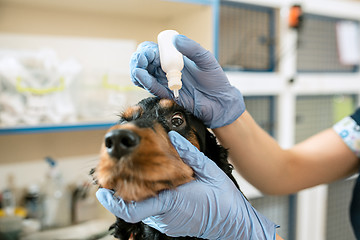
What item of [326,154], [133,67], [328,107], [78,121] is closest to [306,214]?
[328,107]

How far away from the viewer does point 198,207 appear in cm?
70

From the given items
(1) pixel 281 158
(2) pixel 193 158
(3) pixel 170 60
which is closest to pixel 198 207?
(2) pixel 193 158

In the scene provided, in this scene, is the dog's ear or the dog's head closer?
the dog's head

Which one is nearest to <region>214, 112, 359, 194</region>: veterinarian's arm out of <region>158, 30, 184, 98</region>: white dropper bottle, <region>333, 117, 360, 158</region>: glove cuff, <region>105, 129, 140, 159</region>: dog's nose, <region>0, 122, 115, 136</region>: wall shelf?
<region>333, 117, 360, 158</region>: glove cuff

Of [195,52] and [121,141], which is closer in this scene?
[121,141]

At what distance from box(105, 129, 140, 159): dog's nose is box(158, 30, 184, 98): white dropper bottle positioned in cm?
18

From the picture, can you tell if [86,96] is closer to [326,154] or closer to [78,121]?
[78,121]

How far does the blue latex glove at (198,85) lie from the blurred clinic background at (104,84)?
1.16 feet

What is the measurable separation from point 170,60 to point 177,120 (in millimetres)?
179

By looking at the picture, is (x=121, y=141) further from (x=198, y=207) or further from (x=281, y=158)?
(x=281, y=158)

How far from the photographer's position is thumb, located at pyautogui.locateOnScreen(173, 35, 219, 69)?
735mm

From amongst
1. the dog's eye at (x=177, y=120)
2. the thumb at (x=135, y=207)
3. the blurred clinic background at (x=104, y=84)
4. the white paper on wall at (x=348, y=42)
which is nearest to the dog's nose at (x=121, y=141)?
the thumb at (x=135, y=207)

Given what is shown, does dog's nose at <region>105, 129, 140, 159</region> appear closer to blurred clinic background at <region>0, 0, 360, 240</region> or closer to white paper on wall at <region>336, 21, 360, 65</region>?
blurred clinic background at <region>0, 0, 360, 240</region>

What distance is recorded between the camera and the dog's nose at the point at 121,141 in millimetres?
601
